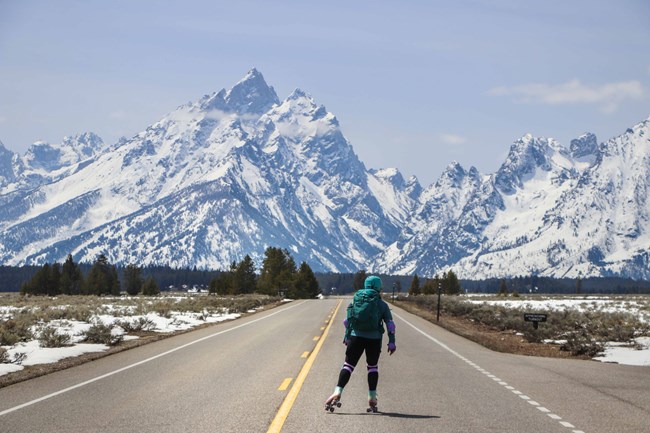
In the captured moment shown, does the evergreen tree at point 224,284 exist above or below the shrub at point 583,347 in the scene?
above

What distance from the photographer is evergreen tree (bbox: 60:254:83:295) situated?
420 feet

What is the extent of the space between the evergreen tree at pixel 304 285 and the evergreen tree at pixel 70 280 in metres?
36.4

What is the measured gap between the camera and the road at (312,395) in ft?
35.9

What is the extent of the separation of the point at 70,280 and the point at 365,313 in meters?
124

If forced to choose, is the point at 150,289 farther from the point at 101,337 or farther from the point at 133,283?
the point at 101,337

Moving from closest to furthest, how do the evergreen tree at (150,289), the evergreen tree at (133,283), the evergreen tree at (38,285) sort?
the evergreen tree at (38,285) < the evergreen tree at (150,289) < the evergreen tree at (133,283)

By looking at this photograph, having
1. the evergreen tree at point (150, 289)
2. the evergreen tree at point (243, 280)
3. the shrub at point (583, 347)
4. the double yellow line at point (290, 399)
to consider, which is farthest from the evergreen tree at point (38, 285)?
the double yellow line at point (290, 399)

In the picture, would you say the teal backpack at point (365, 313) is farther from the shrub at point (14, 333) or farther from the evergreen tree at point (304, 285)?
the evergreen tree at point (304, 285)

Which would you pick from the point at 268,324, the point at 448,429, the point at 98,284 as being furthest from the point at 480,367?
the point at 98,284

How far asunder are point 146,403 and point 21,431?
262cm

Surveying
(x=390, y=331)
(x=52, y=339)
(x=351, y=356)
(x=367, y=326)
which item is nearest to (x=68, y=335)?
(x=52, y=339)

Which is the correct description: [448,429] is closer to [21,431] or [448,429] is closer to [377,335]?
[377,335]

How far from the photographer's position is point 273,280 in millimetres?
120125

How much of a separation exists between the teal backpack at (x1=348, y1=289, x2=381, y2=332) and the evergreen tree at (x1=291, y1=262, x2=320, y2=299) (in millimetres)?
105095
